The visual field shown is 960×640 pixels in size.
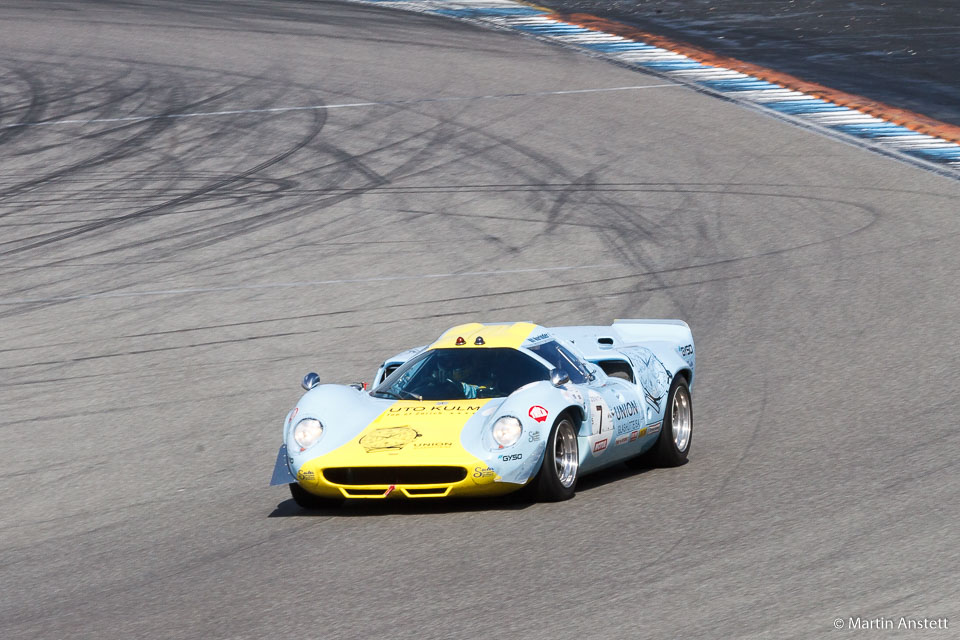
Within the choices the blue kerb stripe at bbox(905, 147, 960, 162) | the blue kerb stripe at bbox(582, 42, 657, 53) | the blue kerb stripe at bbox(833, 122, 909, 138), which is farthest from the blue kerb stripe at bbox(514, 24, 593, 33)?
the blue kerb stripe at bbox(905, 147, 960, 162)

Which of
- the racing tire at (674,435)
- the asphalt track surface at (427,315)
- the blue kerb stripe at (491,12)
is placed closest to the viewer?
the asphalt track surface at (427,315)

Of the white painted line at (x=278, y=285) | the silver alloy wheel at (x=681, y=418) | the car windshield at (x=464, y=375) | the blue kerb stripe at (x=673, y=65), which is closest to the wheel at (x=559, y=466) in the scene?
the car windshield at (x=464, y=375)

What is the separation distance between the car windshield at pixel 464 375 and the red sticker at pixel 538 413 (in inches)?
19.7

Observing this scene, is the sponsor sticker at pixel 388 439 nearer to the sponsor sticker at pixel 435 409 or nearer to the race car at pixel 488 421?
the race car at pixel 488 421

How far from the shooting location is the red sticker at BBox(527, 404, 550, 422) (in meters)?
8.06

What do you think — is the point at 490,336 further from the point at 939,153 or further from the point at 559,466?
the point at 939,153

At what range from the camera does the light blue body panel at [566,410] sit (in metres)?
7.98

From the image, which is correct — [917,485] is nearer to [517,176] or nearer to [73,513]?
[73,513]

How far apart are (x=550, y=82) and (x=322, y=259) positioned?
9.50 meters

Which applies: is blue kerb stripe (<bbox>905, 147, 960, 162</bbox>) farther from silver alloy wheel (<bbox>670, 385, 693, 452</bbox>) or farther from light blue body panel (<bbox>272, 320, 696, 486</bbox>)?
silver alloy wheel (<bbox>670, 385, 693, 452</bbox>)

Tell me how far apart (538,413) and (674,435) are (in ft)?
5.46

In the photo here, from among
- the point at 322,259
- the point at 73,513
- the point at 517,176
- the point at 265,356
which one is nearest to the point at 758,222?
the point at 517,176

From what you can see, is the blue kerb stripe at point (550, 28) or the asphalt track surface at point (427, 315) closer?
the asphalt track surface at point (427, 315)

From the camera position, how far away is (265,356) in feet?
40.5
